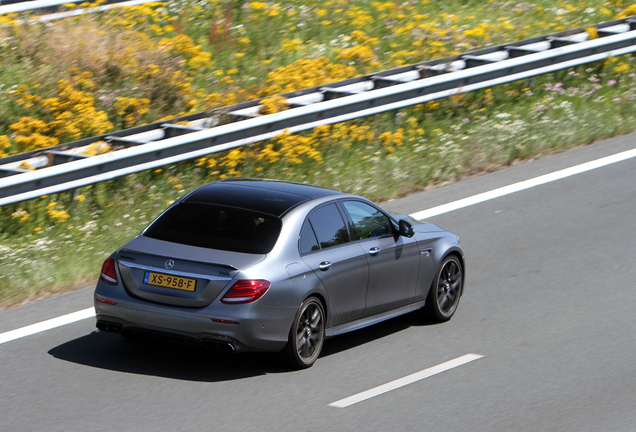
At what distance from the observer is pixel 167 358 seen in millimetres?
7613

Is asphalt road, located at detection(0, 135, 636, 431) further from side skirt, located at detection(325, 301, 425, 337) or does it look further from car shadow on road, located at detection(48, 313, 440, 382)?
side skirt, located at detection(325, 301, 425, 337)

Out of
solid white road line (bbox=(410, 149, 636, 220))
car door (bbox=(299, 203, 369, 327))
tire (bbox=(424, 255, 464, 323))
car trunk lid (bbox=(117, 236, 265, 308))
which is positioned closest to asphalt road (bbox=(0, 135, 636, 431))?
tire (bbox=(424, 255, 464, 323))

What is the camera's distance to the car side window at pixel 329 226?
7.78 meters

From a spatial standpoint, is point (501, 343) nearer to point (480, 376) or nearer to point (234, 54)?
point (480, 376)

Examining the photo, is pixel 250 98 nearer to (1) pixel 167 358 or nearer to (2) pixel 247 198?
(2) pixel 247 198

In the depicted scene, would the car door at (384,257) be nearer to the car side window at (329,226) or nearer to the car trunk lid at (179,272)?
the car side window at (329,226)

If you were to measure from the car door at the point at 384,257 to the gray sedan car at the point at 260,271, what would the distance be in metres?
0.01

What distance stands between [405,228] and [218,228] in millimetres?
1899

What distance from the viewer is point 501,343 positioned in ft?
26.9

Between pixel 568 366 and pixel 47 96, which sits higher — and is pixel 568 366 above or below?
below

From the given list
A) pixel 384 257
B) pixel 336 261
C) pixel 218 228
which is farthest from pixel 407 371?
pixel 218 228

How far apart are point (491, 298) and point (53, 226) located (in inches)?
187

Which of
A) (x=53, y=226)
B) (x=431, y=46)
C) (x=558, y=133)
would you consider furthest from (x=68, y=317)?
(x=431, y=46)

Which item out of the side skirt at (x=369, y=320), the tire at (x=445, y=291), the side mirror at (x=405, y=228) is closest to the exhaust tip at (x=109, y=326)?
the side skirt at (x=369, y=320)
